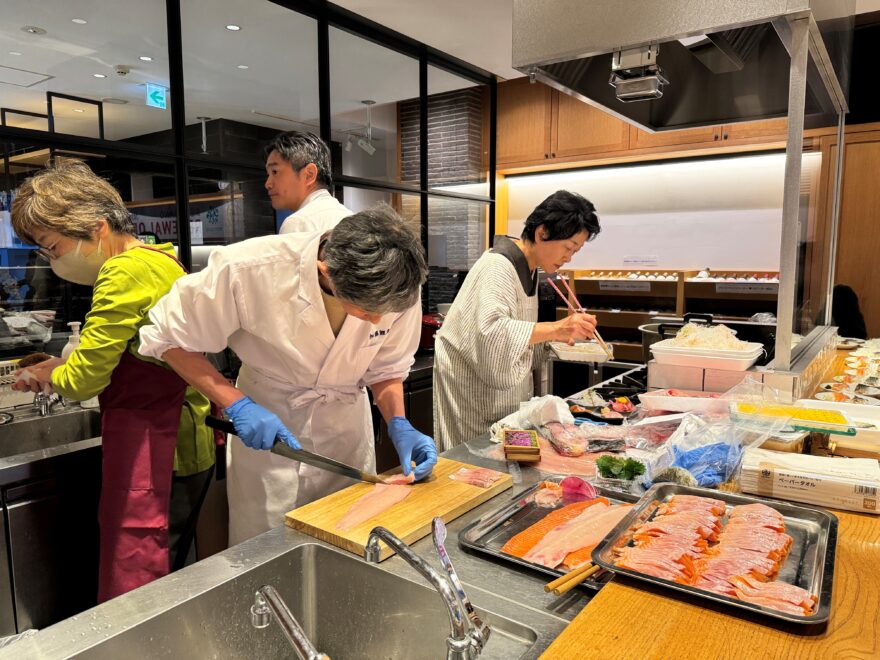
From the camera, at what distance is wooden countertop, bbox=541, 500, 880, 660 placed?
800mm

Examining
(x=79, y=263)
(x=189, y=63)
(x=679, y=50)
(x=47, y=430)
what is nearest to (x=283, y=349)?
(x=79, y=263)

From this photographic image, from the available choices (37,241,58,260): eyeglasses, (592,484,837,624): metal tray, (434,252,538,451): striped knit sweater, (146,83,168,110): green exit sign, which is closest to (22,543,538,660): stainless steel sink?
(592,484,837,624): metal tray

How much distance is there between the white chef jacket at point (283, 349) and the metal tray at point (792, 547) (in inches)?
32.4

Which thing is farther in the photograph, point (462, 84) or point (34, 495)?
point (462, 84)

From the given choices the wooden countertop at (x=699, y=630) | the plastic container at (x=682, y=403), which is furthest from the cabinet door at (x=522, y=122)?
the wooden countertop at (x=699, y=630)

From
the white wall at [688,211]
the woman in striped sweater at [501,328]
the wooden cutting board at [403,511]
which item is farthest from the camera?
the white wall at [688,211]

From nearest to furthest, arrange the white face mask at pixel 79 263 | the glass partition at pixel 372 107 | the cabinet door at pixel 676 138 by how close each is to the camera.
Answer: the white face mask at pixel 79 263 → the glass partition at pixel 372 107 → the cabinet door at pixel 676 138

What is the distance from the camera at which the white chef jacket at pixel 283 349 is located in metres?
1.53

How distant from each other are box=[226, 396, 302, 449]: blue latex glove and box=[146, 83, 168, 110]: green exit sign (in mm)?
2156

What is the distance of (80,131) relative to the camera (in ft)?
9.00

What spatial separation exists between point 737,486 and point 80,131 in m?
2.94

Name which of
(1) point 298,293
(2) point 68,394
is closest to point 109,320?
(2) point 68,394

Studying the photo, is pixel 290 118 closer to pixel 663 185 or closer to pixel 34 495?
pixel 34 495

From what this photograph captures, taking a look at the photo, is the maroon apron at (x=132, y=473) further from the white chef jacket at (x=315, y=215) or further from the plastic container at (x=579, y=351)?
the plastic container at (x=579, y=351)
